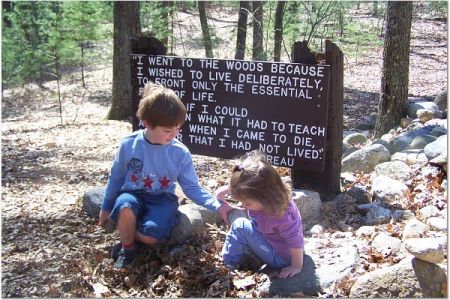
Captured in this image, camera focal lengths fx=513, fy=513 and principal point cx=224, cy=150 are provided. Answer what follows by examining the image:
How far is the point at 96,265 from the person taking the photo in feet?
13.5

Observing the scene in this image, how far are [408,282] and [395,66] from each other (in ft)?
17.5

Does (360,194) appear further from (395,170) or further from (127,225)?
(127,225)

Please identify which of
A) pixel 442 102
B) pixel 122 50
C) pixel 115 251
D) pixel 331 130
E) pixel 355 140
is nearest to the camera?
pixel 115 251

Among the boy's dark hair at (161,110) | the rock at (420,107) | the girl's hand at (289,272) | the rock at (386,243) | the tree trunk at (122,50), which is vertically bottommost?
the girl's hand at (289,272)

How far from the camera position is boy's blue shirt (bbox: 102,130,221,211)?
4031 millimetres

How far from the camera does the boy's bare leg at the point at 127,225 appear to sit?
154 inches

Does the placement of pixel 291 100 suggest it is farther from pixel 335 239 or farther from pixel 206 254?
pixel 206 254

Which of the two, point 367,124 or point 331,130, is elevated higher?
point 367,124

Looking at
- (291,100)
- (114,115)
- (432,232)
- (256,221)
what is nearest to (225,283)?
(256,221)

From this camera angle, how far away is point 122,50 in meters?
11.8

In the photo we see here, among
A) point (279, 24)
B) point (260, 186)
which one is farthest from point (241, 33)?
point (260, 186)

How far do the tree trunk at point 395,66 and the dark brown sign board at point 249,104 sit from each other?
3442mm

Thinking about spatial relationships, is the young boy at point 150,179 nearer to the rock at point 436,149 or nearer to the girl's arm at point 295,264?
the girl's arm at point 295,264

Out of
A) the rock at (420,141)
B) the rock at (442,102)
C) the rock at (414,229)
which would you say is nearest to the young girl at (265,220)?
the rock at (414,229)
